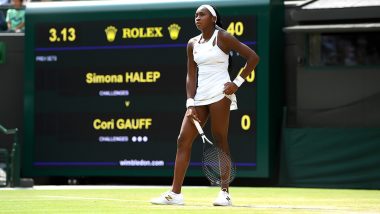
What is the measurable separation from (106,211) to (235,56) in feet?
29.8

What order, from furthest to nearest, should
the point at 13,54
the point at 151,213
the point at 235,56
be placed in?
1. the point at 13,54
2. the point at 235,56
3. the point at 151,213

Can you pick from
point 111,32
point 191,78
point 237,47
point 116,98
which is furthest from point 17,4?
point 237,47

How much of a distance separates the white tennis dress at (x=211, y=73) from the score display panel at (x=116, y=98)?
24.5 ft

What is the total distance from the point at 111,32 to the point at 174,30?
1.29 metres

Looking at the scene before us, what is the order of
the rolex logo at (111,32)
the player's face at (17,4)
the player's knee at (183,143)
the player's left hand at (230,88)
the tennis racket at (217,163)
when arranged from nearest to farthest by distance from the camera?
the tennis racket at (217,163), the player's left hand at (230,88), the player's knee at (183,143), the rolex logo at (111,32), the player's face at (17,4)

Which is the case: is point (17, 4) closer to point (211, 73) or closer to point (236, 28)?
point (236, 28)

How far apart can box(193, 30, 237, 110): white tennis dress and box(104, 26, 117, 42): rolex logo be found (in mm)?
8778

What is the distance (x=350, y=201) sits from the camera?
45.3 ft

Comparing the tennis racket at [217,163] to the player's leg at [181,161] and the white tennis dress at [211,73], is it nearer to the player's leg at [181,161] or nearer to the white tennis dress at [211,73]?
the player's leg at [181,161]

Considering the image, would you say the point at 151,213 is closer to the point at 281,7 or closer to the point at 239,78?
the point at 239,78

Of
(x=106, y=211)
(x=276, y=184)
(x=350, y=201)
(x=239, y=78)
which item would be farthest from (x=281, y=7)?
(x=106, y=211)

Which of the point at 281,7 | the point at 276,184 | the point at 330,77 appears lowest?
the point at 276,184

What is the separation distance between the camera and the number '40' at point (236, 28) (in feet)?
64.8

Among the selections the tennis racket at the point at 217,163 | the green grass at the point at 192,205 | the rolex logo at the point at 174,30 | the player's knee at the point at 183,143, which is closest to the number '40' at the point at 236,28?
the rolex logo at the point at 174,30
